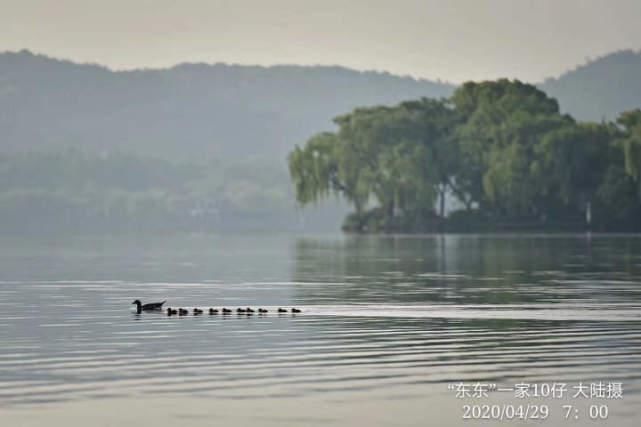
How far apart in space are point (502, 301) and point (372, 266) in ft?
80.1

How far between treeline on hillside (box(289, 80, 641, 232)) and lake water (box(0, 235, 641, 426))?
6729 cm

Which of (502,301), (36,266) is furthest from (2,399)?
(36,266)

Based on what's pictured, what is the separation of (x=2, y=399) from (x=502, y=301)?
2004 cm

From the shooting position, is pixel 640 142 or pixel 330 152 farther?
pixel 330 152

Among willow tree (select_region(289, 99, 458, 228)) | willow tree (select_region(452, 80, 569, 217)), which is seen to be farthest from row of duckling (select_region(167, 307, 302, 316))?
willow tree (select_region(289, 99, 458, 228))

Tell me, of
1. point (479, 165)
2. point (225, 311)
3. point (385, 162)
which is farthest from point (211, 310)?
point (479, 165)

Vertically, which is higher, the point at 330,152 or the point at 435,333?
the point at 330,152

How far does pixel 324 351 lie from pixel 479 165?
101 m

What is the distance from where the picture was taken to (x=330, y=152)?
129 m

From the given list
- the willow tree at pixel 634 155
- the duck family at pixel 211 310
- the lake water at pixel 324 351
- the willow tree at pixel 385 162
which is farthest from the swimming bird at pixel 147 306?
the willow tree at pixel 385 162

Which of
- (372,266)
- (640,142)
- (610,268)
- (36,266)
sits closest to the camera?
(610,268)

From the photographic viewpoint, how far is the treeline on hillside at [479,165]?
392 ft

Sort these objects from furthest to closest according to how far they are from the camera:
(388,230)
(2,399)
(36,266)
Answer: (388,230), (36,266), (2,399)

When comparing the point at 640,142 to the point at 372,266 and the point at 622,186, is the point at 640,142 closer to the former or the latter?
the point at 622,186
